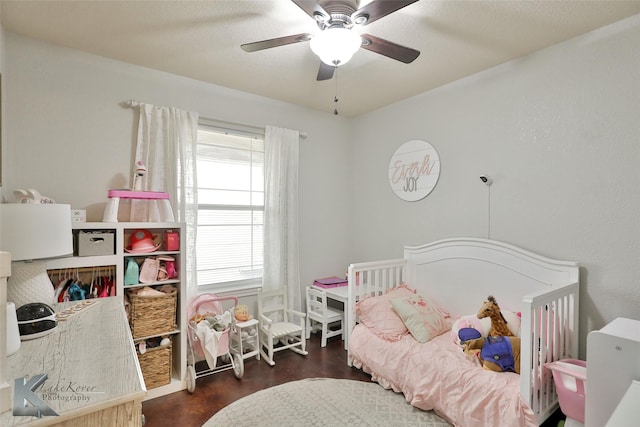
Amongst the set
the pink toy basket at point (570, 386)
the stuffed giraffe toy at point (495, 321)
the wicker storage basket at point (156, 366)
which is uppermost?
the stuffed giraffe toy at point (495, 321)

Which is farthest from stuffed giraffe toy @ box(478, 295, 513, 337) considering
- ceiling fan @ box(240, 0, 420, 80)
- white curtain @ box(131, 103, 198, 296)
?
white curtain @ box(131, 103, 198, 296)

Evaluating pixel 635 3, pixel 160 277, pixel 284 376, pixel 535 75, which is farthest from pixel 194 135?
pixel 635 3

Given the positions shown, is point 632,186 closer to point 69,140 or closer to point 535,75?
point 535,75

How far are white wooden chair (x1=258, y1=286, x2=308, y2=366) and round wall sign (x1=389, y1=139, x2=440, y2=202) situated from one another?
5.16 feet

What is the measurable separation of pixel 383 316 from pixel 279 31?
2206 millimetres

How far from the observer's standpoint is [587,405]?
1.43 m

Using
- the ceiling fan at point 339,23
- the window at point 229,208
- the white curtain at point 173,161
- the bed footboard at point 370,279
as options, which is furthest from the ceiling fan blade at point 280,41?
the bed footboard at point 370,279

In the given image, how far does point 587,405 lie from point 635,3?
84.9 inches

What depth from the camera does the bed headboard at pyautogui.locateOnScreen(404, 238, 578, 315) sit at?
2.34 meters

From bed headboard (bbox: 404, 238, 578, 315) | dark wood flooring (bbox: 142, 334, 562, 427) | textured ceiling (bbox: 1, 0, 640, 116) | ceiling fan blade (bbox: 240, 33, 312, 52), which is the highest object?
textured ceiling (bbox: 1, 0, 640, 116)

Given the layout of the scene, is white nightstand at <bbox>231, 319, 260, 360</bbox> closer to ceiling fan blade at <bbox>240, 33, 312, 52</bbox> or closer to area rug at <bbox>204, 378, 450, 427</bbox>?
area rug at <bbox>204, 378, 450, 427</bbox>

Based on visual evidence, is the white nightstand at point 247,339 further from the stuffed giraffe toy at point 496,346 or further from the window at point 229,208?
the stuffed giraffe toy at point 496,346

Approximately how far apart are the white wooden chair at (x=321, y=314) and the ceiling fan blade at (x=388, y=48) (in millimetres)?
2231

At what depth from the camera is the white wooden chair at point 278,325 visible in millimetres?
2959
